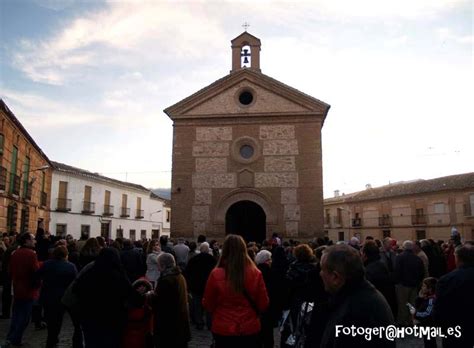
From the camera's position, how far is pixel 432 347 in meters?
5.20

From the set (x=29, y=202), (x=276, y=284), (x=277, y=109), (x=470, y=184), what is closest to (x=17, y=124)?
(x=29, y=202)

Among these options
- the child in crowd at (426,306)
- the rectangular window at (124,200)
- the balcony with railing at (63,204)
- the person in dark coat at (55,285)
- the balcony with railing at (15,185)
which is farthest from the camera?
the rectangular window at (124,200)

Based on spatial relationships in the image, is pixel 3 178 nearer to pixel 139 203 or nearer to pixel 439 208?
pixel 139 203

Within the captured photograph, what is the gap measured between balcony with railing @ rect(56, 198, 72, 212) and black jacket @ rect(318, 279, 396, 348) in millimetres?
27743

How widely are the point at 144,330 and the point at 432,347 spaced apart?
3.72 metres

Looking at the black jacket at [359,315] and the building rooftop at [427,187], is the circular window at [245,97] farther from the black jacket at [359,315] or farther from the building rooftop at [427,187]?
the building rooftop at [427,187]

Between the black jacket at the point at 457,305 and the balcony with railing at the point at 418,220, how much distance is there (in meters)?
31.5

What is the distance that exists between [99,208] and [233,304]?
30020 mm

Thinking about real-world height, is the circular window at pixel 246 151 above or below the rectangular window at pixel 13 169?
above

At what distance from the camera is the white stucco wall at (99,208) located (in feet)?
90.1

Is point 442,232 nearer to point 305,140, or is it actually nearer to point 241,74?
point 305,140

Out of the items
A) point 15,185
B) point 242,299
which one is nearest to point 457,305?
point 242,299

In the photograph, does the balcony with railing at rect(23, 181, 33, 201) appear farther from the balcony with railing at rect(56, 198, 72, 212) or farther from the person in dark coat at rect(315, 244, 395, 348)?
the person in dark coat at rect(315, 244, 395, 348)

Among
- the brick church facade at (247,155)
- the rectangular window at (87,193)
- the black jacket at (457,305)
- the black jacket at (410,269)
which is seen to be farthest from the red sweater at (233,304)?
the rectangular window at (87,193)
